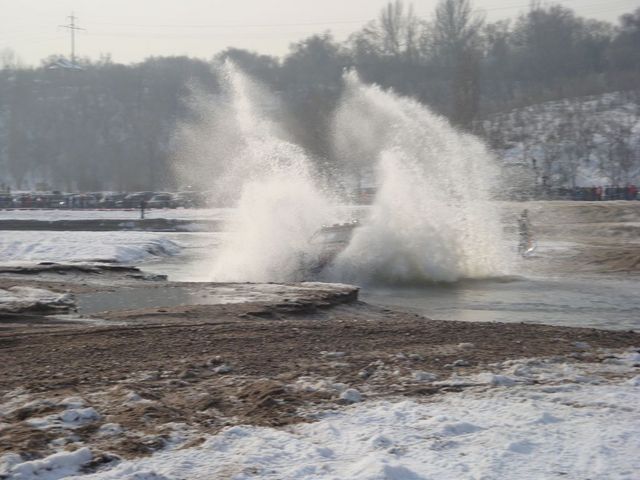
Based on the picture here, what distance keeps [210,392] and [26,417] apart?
1.60m

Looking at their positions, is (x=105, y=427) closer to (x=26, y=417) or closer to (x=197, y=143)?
(x=26, y=417)

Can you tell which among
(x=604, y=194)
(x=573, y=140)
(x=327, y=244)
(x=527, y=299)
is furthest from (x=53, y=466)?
(x=573, y=140)

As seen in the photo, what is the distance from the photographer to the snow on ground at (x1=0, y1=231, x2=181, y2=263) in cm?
2712

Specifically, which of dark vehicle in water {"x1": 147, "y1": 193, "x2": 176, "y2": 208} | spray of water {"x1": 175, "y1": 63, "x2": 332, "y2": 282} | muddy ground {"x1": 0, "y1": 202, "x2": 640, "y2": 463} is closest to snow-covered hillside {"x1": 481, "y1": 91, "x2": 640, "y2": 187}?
dark vehicle in water {"x1": 147, "y1": 193, "x2": 176, "y2": 208}

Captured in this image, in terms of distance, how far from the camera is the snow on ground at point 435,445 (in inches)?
225

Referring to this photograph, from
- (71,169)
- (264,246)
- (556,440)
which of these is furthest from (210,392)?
(71,169)

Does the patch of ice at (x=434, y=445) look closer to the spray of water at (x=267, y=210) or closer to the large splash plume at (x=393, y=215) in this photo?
the large splash plume at (x=393, y=215)

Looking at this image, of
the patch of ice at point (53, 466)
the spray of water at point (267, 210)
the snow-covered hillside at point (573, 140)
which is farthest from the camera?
the snow-covered hillside at point (573, 140)

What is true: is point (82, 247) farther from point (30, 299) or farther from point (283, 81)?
point (283, 81)

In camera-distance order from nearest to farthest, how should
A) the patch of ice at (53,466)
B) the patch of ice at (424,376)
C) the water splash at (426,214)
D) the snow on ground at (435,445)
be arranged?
the patch of ice at (53,466)
the snow on ground at (435,445)
the patch of ice at (424,376)
the water splash at (426,214)

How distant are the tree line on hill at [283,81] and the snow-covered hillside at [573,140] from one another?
5.35 m

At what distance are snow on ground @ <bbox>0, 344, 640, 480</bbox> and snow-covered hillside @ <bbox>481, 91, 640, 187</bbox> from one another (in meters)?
62.0

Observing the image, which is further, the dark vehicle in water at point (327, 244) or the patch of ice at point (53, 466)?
the dark vehicle in water at point (327, 244)

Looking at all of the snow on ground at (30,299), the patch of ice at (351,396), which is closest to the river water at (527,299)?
the snow on ground at (30,299)
